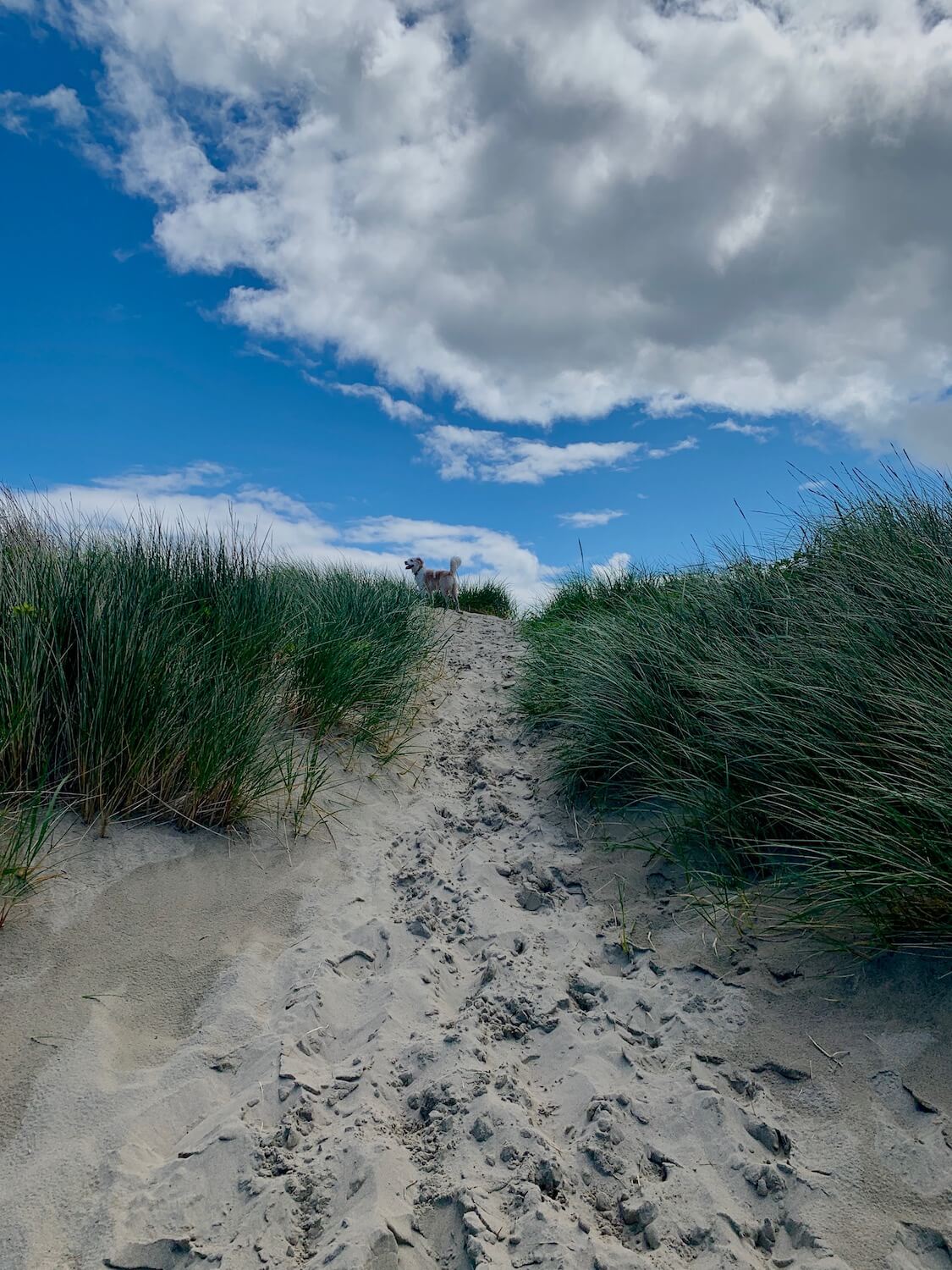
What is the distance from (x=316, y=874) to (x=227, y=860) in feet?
1.44

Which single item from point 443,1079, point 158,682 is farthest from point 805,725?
point 158,682

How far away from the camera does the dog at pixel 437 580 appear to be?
12016mm

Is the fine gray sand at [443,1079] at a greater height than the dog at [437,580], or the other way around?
the dog at [437,580]

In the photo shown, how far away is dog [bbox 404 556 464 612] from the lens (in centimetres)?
1202

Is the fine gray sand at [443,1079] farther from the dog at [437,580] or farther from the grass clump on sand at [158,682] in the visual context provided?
the dog at [437,580]

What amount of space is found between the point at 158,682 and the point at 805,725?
3141mm

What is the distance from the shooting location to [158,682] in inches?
151

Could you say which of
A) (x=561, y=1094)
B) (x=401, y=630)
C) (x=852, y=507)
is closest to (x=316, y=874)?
(x=561, y=1094)

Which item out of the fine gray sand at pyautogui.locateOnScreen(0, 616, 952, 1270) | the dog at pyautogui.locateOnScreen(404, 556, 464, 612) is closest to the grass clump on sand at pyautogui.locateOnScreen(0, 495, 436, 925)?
the fine gray sand at pyautogui.locateOnScreen(0, 616, 952, 1270)

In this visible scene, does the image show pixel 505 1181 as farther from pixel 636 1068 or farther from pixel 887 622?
pixel 887 622

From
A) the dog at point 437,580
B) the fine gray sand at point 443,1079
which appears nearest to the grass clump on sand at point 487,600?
the dog at point 437,580

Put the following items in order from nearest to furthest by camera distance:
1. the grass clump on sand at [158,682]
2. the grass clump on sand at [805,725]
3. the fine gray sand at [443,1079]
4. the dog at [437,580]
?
1. the fine gray sand at [443,1079]
2. the grass clump on sand at [805,725]
3. the grass clump on sand at [158,682]
4. the dog at [437,580]

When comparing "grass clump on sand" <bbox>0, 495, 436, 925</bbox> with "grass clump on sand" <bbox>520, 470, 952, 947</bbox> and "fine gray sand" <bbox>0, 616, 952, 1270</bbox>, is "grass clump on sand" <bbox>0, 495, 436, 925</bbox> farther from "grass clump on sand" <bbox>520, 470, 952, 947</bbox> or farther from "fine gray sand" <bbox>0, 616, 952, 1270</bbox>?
"grass clump on sand" <bbox>520, 470, 952, 947</bbox>

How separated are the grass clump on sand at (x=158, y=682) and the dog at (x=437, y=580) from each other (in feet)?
20.5
